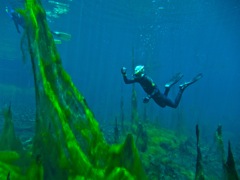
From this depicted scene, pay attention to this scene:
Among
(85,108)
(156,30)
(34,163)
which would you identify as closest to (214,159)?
(85,108)

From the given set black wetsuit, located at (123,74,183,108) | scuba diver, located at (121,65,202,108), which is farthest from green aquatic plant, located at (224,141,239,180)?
black wetsuit, located at (123,74,183,108)

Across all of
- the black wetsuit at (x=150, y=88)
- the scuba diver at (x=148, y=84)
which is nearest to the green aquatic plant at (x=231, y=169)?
the scuba diver at (x=148, y=84)

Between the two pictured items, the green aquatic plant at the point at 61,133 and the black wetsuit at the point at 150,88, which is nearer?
the green aquatic plant at the point at 61,133

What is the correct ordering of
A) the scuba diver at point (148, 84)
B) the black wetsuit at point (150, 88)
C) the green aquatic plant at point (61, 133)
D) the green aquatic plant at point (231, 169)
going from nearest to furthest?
the green aquatic plant at point (231, 169) → the green aquatic plant at point (61, 133) → the scuba diver at point (148, 84) → the black wetsuit at point (150, 88)

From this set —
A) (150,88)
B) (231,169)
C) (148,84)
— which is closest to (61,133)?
(231,169)

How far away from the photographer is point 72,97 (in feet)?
12.0

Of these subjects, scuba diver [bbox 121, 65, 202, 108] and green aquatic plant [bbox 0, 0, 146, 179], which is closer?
green aquatic plant [bbox 0, 0, 146, 179]

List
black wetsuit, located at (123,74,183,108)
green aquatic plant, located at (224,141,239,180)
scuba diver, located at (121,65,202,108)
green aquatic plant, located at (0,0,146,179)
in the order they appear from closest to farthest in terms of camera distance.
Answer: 1. green aquatic plant, located at (224,141,239,180)
2. green aquatic plant, located at (0,0,146,179)
3. scuba diver, located at (121,65,202,108)
4. black wetsuit, located at (123,74,183,108)

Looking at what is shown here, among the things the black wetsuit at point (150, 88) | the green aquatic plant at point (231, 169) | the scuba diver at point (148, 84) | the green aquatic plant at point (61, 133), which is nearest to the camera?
the green aquatic plant at point (231, 169)

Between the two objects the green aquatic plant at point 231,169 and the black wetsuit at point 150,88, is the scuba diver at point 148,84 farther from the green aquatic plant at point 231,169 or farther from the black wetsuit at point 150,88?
the green aquatic plant at point 231,169

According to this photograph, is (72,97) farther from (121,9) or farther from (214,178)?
(121,9)

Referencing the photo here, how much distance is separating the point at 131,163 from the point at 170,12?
109 feet

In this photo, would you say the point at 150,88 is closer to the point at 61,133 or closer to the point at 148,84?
the point at 148,84

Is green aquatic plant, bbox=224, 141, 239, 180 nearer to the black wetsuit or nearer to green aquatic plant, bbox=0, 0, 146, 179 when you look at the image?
green aquatic plant, bbox=0, 0, 146, 179
